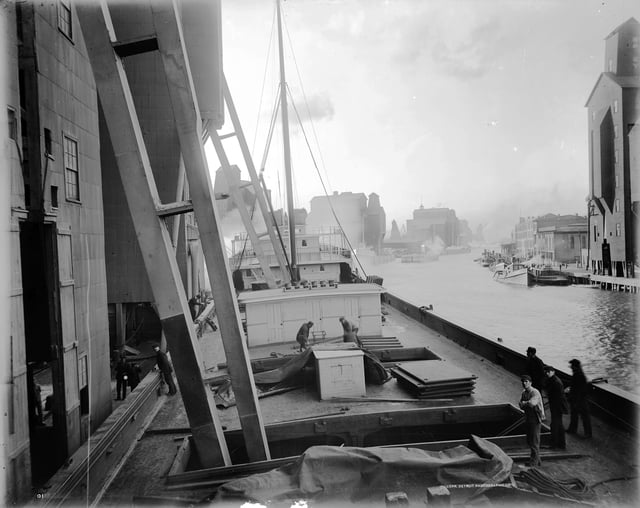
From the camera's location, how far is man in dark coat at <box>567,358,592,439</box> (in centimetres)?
612

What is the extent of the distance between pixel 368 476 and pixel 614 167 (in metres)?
45.6

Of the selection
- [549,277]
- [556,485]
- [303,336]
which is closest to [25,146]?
[303,336]

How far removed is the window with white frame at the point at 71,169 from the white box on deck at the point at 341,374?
5.08 meters

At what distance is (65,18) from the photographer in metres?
6.51

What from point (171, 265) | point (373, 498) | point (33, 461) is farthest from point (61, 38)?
point (373, 498)

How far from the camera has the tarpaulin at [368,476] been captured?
4.22 meters

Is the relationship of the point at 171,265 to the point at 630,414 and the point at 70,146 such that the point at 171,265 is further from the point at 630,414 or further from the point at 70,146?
the point at 630,414

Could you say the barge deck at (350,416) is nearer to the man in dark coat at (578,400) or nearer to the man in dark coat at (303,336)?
the man in dark coat at (578,400)

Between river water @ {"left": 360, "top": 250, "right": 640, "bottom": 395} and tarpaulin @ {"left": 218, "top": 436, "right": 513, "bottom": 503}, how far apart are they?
6.99 m

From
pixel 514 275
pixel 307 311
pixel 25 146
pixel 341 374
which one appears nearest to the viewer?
pixel 25 146

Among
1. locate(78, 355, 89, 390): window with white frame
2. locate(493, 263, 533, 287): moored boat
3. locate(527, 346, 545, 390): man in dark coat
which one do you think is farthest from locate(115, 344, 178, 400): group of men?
locate(493, 263, 533, 287): moored boat

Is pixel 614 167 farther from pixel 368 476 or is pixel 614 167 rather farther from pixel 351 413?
pixel 368 476

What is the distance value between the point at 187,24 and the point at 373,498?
11471mm

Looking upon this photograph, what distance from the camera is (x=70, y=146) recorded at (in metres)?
6.33
